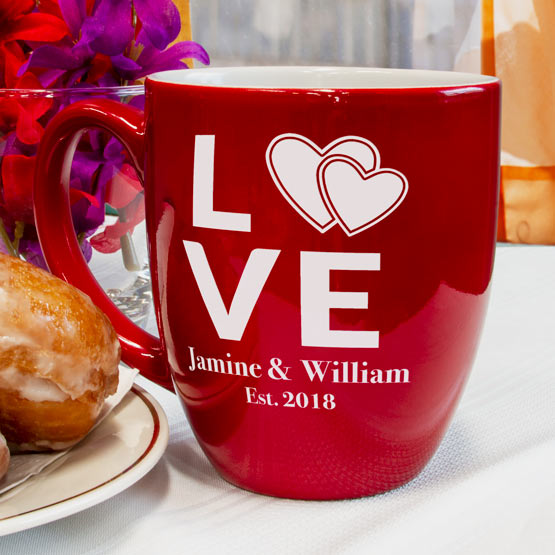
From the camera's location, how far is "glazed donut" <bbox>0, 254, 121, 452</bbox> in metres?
0.35

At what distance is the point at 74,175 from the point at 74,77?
58 millimetres

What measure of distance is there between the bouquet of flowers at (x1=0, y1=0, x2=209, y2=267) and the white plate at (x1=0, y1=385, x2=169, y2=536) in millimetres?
158

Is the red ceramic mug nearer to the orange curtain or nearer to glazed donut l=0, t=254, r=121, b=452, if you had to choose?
glazed donut l=0, t=254, r=121, b=452

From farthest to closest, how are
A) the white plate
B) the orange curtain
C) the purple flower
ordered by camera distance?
the orange curtain → the purple flower → the white plate

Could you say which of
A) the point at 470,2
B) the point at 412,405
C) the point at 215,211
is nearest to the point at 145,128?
the point at 215,211

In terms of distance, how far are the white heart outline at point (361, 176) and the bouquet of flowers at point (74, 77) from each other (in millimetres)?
222

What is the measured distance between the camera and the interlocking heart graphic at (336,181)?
329 mm

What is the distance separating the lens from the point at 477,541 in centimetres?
35

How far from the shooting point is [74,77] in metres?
0.53

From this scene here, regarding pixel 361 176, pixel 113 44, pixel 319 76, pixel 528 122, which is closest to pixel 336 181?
pixel 361 176

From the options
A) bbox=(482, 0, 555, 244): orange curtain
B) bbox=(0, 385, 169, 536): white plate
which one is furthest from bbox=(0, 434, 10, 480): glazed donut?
bbox=(482, 0, 555, 244): orange curtain

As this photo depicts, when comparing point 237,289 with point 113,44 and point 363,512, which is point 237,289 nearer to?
point 363,512

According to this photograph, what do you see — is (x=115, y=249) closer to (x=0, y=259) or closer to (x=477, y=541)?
(x=0, y=259)

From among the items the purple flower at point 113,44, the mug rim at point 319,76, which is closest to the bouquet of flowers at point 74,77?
the purple flower at point 113,44
